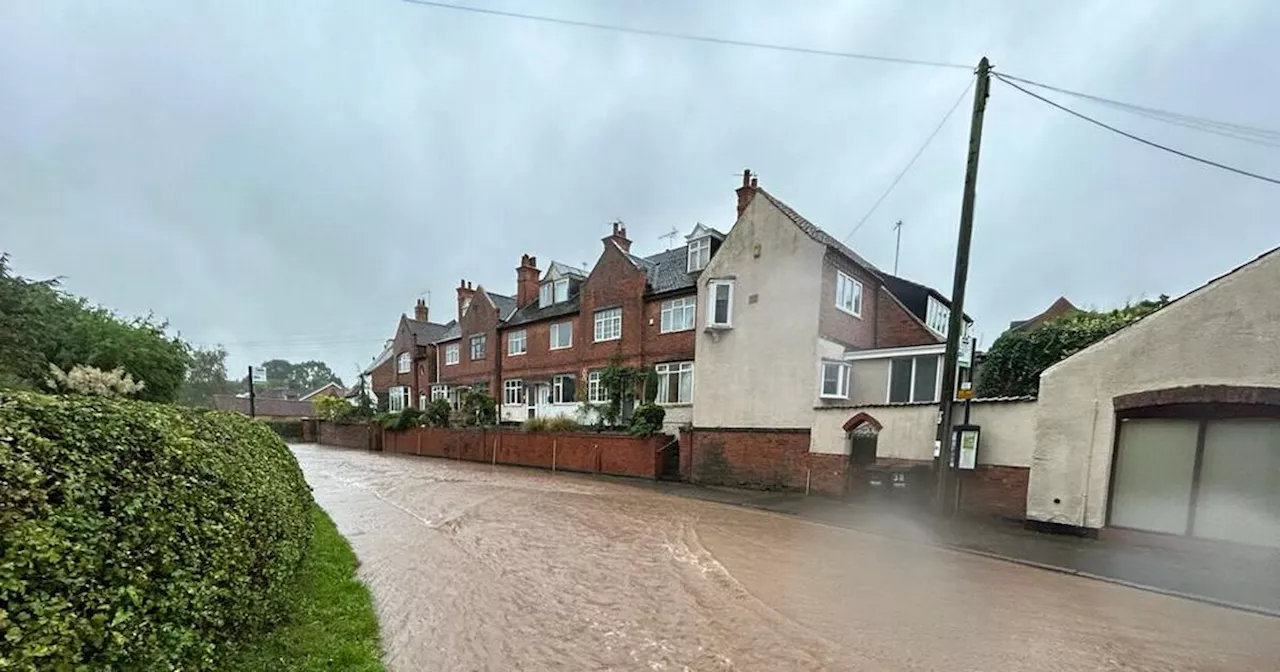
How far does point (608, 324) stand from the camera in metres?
25.7

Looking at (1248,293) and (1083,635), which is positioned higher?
(1248,293)

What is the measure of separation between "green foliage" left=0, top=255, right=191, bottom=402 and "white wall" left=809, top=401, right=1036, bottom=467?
59.5 feet

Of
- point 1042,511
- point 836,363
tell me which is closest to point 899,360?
point 836,363

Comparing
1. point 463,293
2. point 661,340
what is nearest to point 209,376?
point 463,293

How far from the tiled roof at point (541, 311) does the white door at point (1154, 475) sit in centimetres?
2214

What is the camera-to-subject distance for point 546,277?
31.3 m

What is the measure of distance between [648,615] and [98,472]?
17.0 feet

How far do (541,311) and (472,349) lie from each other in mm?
6893

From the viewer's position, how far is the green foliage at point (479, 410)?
28.6m

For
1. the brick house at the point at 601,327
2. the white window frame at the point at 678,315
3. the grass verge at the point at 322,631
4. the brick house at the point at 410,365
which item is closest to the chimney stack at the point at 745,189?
the brick house at the point at 601,327

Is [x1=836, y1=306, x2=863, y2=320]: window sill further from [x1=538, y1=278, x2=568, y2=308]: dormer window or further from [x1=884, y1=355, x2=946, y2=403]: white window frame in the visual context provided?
[x1=538, y1=278, x2=568, y2=308]: dormer window

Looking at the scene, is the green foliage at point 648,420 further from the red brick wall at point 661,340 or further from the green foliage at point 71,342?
the green foliage at point 71,342

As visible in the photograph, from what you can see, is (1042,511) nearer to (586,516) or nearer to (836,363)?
(836,363)

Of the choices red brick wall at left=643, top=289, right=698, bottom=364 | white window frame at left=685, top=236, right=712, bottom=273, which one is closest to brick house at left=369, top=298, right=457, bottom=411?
red brick wall at left=643, top=289, right=698, bottom=364
